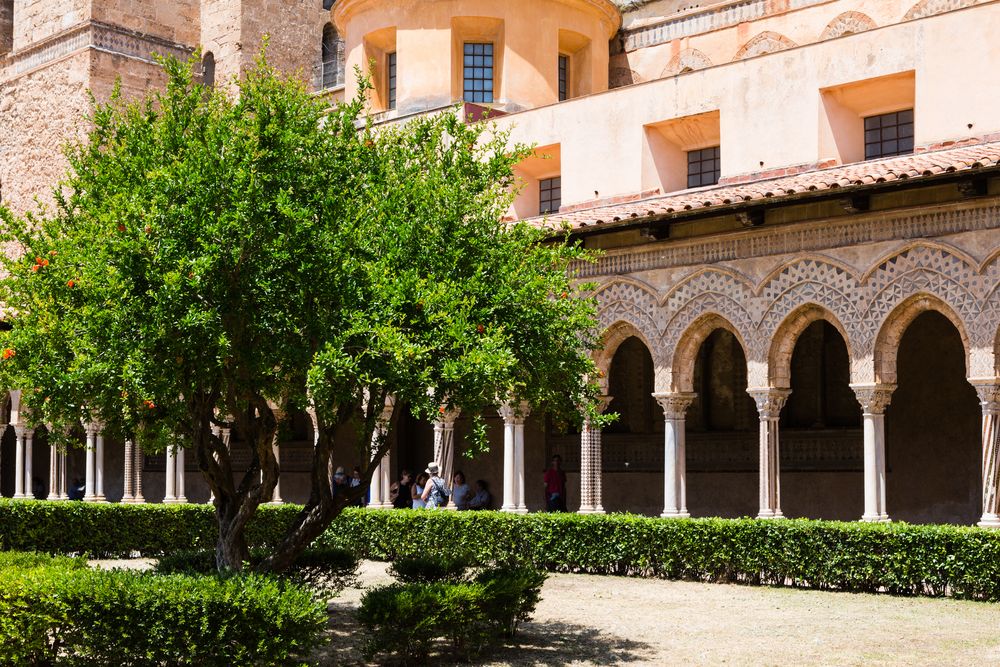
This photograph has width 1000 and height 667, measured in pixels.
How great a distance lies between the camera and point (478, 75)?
27.6 m

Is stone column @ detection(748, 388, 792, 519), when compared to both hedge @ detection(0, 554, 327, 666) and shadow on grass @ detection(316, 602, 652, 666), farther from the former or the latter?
hedge @ detection(0, 554, 327, 666)

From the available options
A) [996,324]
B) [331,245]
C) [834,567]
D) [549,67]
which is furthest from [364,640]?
[549,67]

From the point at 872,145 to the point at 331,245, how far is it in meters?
12.7

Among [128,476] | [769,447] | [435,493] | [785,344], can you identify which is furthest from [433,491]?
[128,476]

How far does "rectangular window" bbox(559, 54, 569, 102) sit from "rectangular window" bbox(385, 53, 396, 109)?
3.47 metres

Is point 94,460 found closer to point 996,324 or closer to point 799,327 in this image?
point 799,327

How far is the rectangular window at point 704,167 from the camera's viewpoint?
22797 millimetres

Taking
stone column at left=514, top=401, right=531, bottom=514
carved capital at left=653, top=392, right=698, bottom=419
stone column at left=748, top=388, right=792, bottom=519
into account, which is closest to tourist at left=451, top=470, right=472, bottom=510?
stone column at left=514, top=401, right=531, bottom=514

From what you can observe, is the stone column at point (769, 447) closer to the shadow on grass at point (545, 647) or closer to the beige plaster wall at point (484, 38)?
the shadow on grass at point (545, 647)

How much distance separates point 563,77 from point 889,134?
908cm

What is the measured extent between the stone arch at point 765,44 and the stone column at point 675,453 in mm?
9044

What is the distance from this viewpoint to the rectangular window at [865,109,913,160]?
67.9 feet

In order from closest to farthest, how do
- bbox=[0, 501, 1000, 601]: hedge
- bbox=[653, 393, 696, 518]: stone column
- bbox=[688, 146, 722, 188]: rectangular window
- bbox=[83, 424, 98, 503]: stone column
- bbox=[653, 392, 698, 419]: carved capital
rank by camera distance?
bbox=[0, 501, 1000, 601]: hedge < bbox=[653, 393, 696, 518]: stone column < bbox=[653, 392, 698, 419]: carved capital < bbox=[688, 146, 722, 188]: rectangular window < bbox=[83, 424, 98, 503]: stone column

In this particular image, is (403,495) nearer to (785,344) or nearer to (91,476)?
(91,476)
